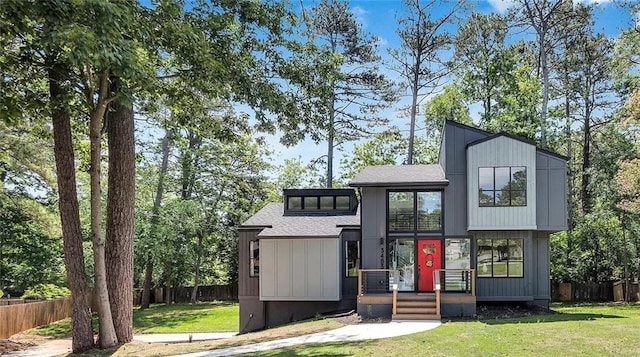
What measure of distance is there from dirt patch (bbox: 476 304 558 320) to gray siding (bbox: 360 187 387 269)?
337 cm

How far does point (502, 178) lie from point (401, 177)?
10.3 ft

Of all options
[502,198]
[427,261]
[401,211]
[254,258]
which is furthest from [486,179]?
[254,258]

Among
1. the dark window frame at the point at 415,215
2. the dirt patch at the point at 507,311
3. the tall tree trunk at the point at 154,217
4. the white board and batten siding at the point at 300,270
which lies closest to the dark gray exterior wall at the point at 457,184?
the dark window frame at the point at 415,215

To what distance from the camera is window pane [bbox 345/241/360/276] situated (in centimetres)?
1981

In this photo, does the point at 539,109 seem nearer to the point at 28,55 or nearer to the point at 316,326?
the point at 316,326

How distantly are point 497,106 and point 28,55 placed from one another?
22975 mm

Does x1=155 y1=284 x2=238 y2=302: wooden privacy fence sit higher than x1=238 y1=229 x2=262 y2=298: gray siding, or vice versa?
x1=238 y1=229 x2=262 y2=298: gray siding

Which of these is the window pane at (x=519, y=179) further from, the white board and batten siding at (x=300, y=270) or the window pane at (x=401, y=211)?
the white board and batten siding at (x=300, y=270)

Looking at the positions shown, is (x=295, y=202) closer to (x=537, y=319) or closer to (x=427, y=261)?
(x=427, y=261)

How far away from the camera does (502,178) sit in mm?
17469

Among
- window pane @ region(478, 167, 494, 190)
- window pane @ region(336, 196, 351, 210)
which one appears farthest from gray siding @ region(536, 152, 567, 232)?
window pane @ region(336, 196, 351, 210)

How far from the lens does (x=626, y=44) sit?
2280 centimetres

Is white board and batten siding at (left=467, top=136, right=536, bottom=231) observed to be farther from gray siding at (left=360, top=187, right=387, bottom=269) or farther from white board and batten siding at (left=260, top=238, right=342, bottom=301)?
white board and batten siding at (left=260, top=238, right=342, bottom=301)

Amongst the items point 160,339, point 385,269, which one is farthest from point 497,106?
point 160,339
